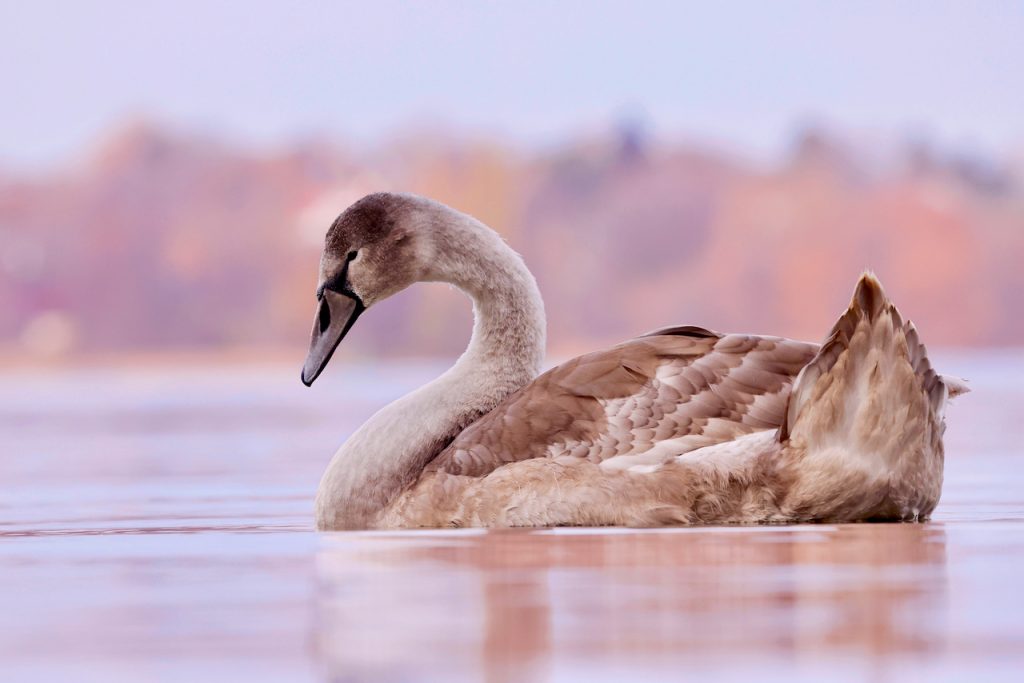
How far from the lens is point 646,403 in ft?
23.3

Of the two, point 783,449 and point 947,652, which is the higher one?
point 783,449

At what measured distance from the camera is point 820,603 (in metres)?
4.75

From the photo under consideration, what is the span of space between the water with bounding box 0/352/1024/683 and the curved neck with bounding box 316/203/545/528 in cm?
29

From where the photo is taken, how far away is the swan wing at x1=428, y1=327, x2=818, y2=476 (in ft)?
23.2

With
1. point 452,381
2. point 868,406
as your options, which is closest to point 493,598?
point 868,406

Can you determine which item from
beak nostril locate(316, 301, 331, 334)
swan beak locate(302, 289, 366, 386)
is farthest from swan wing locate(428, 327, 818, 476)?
beak nostril locate(316, 301, 331, 334)

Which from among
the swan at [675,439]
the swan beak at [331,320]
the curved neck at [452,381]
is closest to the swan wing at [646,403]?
the swan at [675,439]

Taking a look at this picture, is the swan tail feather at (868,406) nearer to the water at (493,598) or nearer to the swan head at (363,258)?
the water at (493,598)

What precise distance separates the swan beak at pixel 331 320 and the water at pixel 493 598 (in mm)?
738

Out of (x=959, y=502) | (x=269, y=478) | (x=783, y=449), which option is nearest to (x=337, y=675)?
(x=783, y=449)

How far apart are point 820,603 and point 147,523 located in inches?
156

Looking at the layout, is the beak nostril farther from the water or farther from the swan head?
the water

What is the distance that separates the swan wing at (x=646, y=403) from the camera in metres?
7.08

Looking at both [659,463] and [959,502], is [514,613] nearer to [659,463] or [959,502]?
[659,463]
